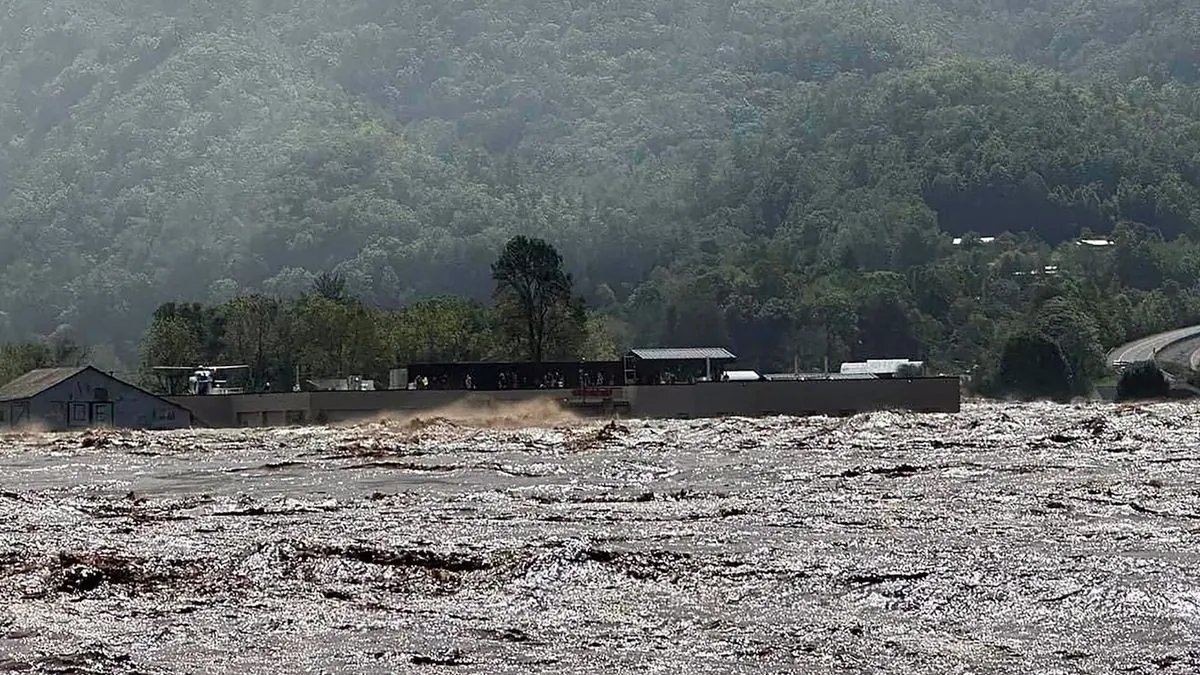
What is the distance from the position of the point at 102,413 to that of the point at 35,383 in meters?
5.25

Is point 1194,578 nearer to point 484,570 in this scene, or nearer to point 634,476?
point 484,570

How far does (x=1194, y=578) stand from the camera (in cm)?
2105

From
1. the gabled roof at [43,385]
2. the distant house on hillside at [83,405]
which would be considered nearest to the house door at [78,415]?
the distant house on hillside at [83,405]

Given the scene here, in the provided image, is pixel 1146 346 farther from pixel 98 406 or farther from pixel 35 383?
pixel 35 383

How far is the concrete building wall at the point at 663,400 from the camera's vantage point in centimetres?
10812

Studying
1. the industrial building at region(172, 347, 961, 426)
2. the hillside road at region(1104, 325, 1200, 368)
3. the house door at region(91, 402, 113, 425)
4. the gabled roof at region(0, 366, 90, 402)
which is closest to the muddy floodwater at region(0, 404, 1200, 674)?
the house door at region(91, 402, 113, 425)

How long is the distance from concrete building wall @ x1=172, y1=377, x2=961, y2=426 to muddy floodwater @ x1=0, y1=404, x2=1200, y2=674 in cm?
6418

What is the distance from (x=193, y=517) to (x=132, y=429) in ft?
241

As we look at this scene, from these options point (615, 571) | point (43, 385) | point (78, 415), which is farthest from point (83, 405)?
point (615, 571)

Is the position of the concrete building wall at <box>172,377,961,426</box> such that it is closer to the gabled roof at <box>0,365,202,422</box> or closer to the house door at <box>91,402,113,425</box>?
the gabled roof at <box>0,365,202,422</box>

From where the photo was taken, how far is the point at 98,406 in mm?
104000

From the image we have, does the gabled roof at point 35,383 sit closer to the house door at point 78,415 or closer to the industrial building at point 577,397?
the house door at point 78,415

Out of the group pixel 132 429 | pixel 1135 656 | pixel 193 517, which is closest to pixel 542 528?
pixel 193 517

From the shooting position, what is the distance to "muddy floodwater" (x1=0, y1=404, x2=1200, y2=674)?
17.3 m
